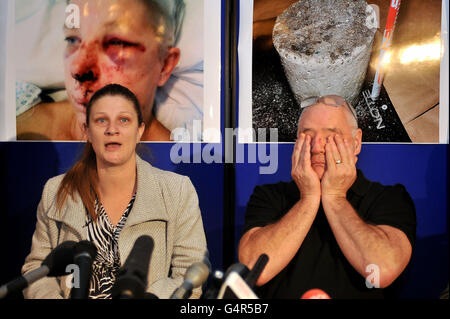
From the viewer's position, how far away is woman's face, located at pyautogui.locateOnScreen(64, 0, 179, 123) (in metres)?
1.89

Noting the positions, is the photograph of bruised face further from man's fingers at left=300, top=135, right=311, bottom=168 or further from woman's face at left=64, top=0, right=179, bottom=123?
man's fingers at left=300, top=135, right=311, bottom=168

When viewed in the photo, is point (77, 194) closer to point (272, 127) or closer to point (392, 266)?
point (272, 127)

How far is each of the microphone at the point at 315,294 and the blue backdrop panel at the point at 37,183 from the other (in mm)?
490

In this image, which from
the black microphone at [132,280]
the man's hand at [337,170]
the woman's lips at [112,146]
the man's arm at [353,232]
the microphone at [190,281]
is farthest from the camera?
the woman's lips at [112,146]

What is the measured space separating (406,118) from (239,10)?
1.08 metres

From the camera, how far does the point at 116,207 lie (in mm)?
1855

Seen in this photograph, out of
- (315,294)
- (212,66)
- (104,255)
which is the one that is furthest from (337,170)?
(104,255)

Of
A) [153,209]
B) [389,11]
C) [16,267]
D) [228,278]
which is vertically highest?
[389,11]

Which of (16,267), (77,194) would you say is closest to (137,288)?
(77,194)

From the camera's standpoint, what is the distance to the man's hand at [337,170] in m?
1.75

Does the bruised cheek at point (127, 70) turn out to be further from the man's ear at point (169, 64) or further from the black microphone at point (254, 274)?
the black microphone at point (254, 274)

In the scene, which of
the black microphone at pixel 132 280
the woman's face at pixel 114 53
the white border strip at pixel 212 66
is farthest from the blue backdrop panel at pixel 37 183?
the black microphone at pixel 132 280

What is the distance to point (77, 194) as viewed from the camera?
1.89m

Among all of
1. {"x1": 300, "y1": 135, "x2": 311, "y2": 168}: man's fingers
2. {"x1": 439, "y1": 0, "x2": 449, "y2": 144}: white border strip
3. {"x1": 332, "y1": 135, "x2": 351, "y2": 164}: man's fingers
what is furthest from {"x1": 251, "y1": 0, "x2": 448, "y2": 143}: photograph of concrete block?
{"x1": 300, "y1": 135, "x2": 311, "y2": 168}: man's fingers
